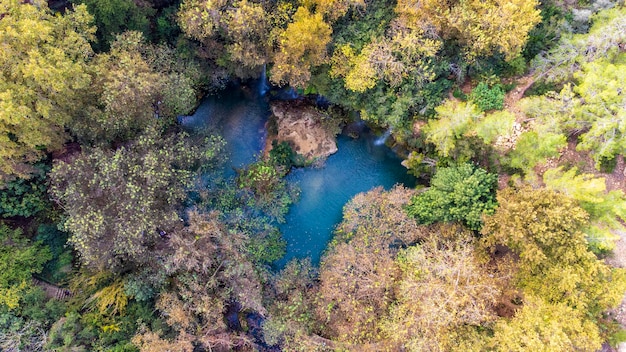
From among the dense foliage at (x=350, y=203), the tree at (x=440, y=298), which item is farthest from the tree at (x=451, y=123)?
the tree at (x=440, y=298)

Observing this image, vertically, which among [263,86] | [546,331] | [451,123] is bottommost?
[546,331]

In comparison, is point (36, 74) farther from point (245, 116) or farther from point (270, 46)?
point (245, 116)

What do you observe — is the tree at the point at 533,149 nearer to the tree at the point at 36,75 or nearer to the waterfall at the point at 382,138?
the waterfall at the point at 382,138

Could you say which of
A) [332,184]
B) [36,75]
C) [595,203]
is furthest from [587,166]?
[36,75]

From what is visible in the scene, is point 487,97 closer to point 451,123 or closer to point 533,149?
point 451,123

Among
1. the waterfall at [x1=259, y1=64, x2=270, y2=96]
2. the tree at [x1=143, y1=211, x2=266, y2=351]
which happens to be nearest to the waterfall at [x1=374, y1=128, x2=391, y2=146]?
the waterfall at [x1=259, y1=64, x2=270, y2=96]

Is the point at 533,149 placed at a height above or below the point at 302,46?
below

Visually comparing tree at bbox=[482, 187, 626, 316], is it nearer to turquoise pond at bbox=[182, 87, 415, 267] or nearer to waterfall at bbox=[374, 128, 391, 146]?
turquoise pond at bbox=[182, 87, 415, 267]
